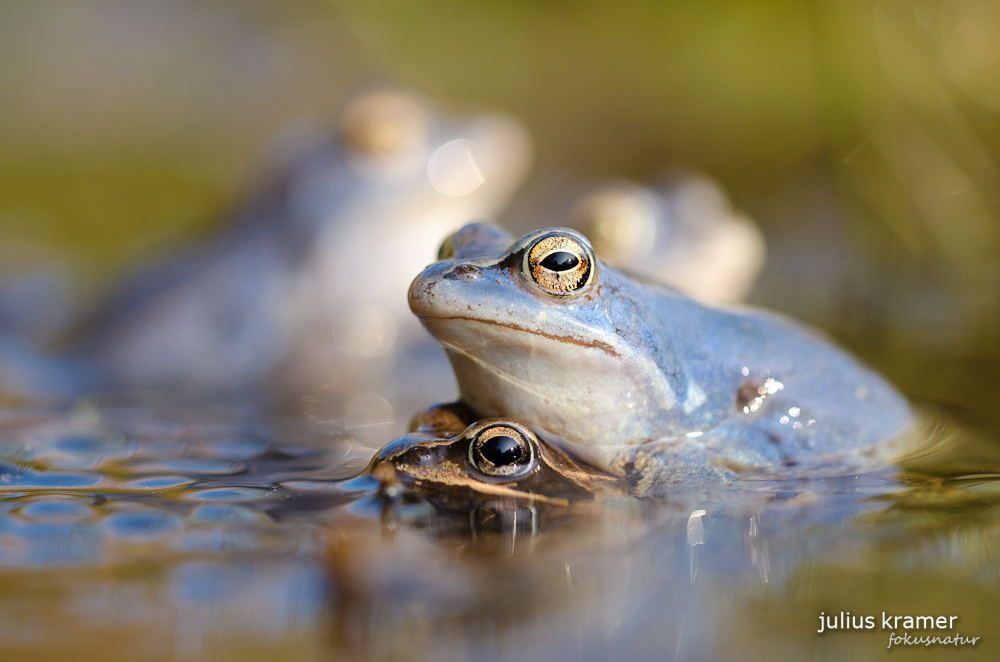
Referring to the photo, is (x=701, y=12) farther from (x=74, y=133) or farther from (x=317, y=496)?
Result: (x=317, y=496)

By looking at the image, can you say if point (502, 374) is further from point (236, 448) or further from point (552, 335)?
point (236, 448)

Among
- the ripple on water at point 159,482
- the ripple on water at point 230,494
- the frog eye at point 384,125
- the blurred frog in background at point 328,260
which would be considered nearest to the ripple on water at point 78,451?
the ripple on water at point 159,482

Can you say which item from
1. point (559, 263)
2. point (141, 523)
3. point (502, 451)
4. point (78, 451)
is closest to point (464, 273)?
point (559, 263)

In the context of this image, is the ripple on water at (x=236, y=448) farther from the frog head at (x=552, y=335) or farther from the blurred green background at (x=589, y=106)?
the blurred green background at (x=589, y=106)

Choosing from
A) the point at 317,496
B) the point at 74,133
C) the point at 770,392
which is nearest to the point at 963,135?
the point at 770,392

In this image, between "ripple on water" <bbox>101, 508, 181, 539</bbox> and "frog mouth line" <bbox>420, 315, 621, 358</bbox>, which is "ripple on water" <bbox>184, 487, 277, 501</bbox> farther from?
"frog mouth line" <bbox>420, 315, 621, 358</bbox>

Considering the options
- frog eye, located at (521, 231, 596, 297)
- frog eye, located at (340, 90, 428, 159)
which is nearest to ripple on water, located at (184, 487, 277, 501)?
frog eye, located at (521, 231, 596, 297)
